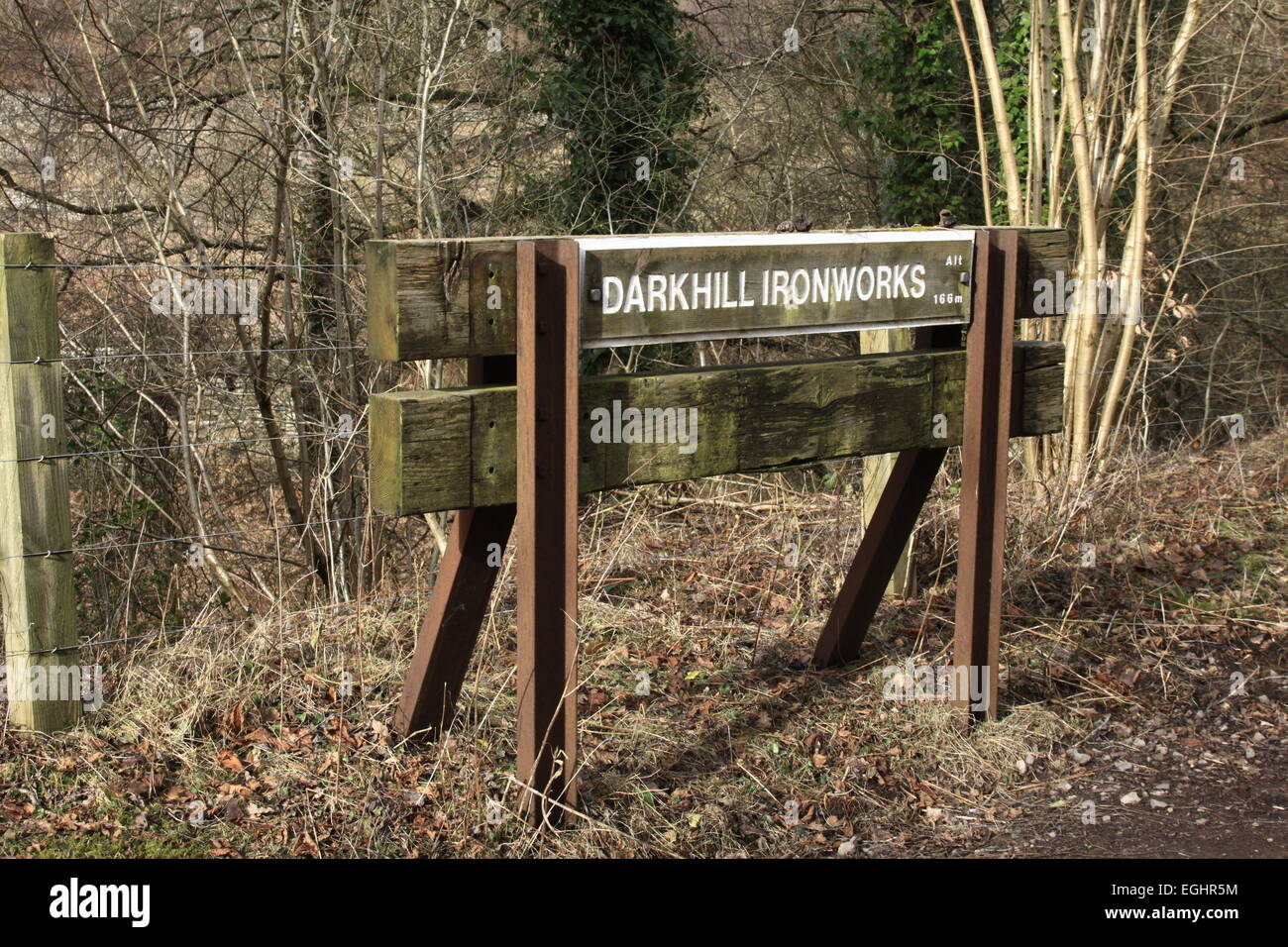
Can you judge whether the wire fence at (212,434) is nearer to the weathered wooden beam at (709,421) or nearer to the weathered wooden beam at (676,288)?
the weathered wooden beam at (709,421)

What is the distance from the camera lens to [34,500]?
4379 mm


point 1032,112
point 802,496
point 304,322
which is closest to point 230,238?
point 304,322

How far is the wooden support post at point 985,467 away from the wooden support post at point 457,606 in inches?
72.6

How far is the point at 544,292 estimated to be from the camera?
3730mm

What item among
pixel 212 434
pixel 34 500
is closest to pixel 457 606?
pixel 34 500

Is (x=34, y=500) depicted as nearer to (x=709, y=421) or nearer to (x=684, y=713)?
(x=709, y=421)

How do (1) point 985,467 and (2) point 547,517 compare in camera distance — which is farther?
(1) point 985,467

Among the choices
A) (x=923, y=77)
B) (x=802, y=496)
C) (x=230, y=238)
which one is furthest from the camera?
(x=923, y=77)

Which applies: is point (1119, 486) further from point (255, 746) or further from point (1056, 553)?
point (255, 746)

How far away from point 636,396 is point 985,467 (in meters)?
1.64

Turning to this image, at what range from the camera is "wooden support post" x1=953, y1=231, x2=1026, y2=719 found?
4930 mm

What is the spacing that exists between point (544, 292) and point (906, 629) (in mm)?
2953

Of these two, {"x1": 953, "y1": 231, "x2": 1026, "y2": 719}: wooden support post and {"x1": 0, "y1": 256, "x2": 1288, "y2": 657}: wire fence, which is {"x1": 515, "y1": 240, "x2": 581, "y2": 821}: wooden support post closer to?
{"x1": 953, "y1": 231, "x2": 1026, "y2": 719}: wooden support post

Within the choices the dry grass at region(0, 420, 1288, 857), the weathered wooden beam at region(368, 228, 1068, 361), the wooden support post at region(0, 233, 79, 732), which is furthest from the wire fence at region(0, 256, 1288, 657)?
the weathered wooden beam at region(368, 228, 1068, 361)
